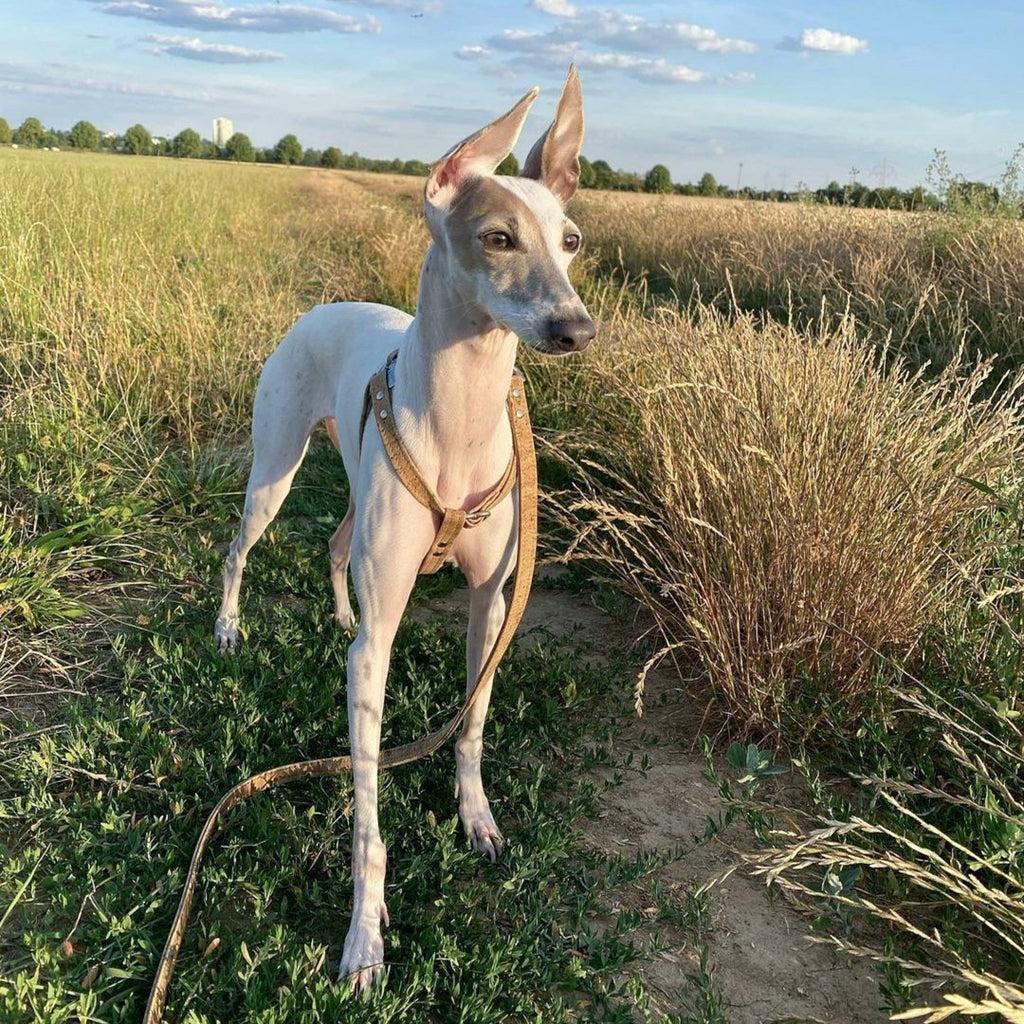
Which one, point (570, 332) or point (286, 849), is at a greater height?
point (570, 332)

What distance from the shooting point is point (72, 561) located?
371cm

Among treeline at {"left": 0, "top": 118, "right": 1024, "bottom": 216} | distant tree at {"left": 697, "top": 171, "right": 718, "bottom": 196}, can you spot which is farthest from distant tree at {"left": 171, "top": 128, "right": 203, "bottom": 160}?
distant tree at {"left": 697, "top": 171, "right": 718, "bottom": 196}

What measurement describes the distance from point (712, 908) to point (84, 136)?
54.1 meters

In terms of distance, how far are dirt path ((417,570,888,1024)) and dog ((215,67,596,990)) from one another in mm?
521

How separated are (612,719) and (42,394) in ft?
12.9

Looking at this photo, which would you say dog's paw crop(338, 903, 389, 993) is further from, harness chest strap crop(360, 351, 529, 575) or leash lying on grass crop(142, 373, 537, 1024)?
harness chest strap crop(360, 351, 529, 575)

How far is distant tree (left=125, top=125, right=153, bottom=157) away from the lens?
163 ft

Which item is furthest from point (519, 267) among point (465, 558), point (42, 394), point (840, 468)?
point (42, 394)

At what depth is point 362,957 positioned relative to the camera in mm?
2096

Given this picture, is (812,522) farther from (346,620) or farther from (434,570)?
(346,620)

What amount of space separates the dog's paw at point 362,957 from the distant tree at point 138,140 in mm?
56975

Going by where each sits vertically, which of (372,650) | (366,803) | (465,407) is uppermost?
(465,407)

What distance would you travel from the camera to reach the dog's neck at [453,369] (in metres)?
2.16

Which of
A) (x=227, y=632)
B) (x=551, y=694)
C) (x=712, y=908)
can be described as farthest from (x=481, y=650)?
(x=227, y=632)
